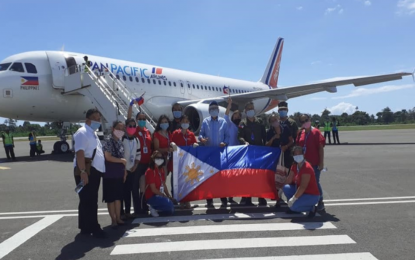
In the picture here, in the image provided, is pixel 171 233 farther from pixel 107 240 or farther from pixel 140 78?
pixel 140 78

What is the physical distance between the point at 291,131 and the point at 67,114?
12.0 meters

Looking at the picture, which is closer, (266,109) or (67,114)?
(67,114)

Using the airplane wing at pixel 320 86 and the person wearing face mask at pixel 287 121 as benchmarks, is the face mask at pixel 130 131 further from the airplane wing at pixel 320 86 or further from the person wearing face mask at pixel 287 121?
the airplane wing at pixel 320 86

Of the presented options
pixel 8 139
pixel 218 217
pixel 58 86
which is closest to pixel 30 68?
pixel 58 86

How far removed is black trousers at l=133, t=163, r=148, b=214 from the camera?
641cm

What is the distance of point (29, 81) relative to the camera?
46.4 feet

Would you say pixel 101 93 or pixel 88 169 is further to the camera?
pixel 101 93

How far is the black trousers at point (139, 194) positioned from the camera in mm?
6406

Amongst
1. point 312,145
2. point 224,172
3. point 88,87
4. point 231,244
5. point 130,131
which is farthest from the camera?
point 88,87

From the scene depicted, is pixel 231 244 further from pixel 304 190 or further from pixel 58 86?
pixel 58 86

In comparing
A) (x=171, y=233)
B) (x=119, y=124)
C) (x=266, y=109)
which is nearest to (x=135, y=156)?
(x=119, y=124)

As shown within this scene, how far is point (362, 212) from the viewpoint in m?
5.95

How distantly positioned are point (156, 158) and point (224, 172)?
4.82ft

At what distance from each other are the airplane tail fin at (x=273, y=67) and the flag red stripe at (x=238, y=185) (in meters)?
26.9
